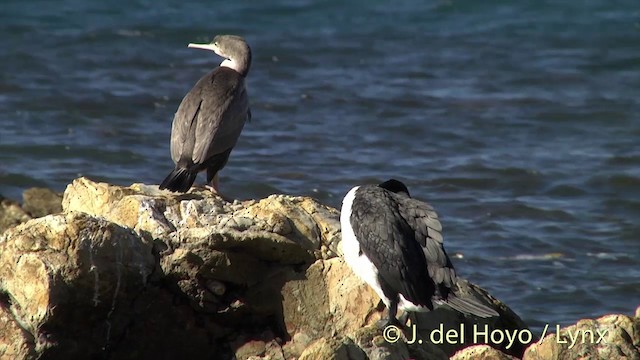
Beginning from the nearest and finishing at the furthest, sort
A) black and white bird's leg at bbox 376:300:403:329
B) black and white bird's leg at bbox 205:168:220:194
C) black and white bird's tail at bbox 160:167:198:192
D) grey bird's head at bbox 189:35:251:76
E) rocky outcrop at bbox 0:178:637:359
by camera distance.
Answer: rocky outcrop at bbox 0:178:637:359
black and white bird's leg at bbox 376:300:403:329
black and white bird's tail at bbox 160:167:198:192
black and white bird's leg at bbox 205:168:220:194
grey bird's head at bbox 189:35:251:76

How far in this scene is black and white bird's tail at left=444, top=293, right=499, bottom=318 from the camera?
611 cm

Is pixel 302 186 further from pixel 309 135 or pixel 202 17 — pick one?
pixel 202 17

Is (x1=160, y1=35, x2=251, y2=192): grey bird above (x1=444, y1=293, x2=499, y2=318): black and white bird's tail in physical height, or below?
above

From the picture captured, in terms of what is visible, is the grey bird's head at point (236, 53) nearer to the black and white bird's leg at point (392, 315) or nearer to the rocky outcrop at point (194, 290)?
the rocky outcrop at point (194, 290)

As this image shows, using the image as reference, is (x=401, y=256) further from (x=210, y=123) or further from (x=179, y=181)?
(x=210, y=123)

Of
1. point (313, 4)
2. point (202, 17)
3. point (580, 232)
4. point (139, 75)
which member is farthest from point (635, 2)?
Answer: point (580, 232)

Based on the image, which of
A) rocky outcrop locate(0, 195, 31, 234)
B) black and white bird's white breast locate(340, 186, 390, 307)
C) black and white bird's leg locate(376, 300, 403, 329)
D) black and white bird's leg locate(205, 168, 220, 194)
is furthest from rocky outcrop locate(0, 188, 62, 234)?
black and white bird's leg locate(376, 300, 403, 329)

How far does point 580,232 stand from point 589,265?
0.79 meters

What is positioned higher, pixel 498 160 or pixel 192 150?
pixel 192 150

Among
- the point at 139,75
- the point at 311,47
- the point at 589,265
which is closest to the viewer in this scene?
the point at 589,265

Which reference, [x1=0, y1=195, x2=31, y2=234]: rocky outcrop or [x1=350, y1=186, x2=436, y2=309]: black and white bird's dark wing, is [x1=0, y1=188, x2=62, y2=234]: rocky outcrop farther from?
[x1=350, y1=186, x2=436, y2=309]: black and white bird's dark wing

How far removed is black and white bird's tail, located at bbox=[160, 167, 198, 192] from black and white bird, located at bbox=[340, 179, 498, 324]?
1.33m

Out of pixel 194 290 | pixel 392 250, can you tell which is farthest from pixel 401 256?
pixel 194 290

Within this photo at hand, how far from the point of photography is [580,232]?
1094 cm
